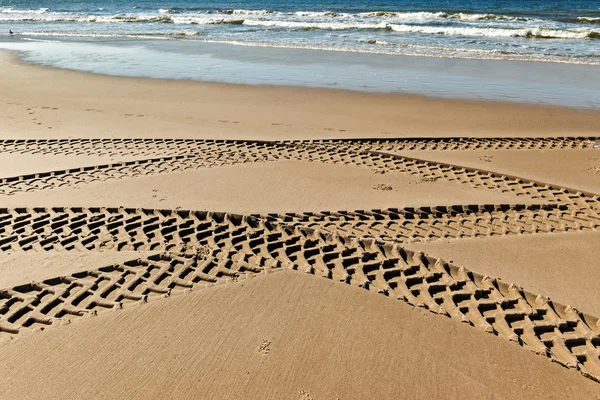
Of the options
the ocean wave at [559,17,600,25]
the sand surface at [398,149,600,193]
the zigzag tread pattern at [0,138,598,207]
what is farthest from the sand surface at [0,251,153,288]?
the ocean wave at [559,17,600,25]

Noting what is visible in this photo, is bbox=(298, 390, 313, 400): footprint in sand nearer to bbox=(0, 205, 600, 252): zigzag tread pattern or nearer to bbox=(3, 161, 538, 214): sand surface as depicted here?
bbox=(0, 205, 600, 252): zigzag tread pattern

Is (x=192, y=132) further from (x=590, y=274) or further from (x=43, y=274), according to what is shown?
(x=590, y=274)

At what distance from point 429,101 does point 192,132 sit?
5.75 meters

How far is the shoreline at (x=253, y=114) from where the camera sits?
8.45 metres

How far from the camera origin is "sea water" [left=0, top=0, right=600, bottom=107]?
12867mm

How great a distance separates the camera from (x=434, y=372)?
3150 millimetres

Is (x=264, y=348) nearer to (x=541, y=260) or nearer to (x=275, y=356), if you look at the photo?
(x=275, y=356)

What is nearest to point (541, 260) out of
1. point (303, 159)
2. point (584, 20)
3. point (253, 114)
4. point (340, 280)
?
point (340, 280)

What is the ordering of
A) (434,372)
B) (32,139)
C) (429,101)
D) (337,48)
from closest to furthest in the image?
(434,372) → (32,139) → (429,101) → (337,48)

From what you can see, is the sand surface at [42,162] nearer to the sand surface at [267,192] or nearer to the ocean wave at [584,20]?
the sand surface at [267,192]

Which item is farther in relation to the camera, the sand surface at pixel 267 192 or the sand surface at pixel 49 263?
the sand surface at pixel 267 192

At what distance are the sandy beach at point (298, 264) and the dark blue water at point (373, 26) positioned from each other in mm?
11911

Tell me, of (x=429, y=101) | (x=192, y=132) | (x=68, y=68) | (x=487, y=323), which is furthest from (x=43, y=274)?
(x=68, y=68)

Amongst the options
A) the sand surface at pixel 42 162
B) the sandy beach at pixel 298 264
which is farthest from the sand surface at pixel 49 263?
the sand surface at pixel 42 162
